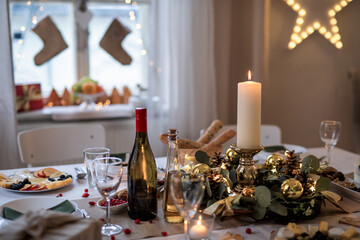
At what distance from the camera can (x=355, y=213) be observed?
1.05 metres

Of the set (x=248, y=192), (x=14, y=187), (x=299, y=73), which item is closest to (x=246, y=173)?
(x=248, y=192)

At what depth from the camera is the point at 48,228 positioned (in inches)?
29.1

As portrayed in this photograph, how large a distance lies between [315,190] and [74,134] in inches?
52.3

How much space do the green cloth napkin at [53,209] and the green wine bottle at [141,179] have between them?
155 millimetres

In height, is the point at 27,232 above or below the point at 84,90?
below

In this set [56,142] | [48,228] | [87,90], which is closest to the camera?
[48,228]

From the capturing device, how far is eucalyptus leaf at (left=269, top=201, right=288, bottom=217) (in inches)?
37.4

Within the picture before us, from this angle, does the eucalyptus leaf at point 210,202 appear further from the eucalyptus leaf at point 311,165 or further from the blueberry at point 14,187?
the blueberry at point 14,187

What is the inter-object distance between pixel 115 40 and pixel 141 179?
6.62ft

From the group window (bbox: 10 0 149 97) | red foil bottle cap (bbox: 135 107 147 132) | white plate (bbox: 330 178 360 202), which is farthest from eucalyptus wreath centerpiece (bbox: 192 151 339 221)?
window (bbox: 10 0 149 97)

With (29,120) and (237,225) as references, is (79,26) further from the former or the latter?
(237,225)

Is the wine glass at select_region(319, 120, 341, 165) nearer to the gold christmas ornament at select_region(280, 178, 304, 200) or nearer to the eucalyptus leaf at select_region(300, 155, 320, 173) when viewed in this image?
the eucalyptus leaf at select_region(300, 155, 320, 173)

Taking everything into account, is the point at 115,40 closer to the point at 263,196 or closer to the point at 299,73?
the point at 299,73

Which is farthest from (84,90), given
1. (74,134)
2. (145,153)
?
(145,153)
